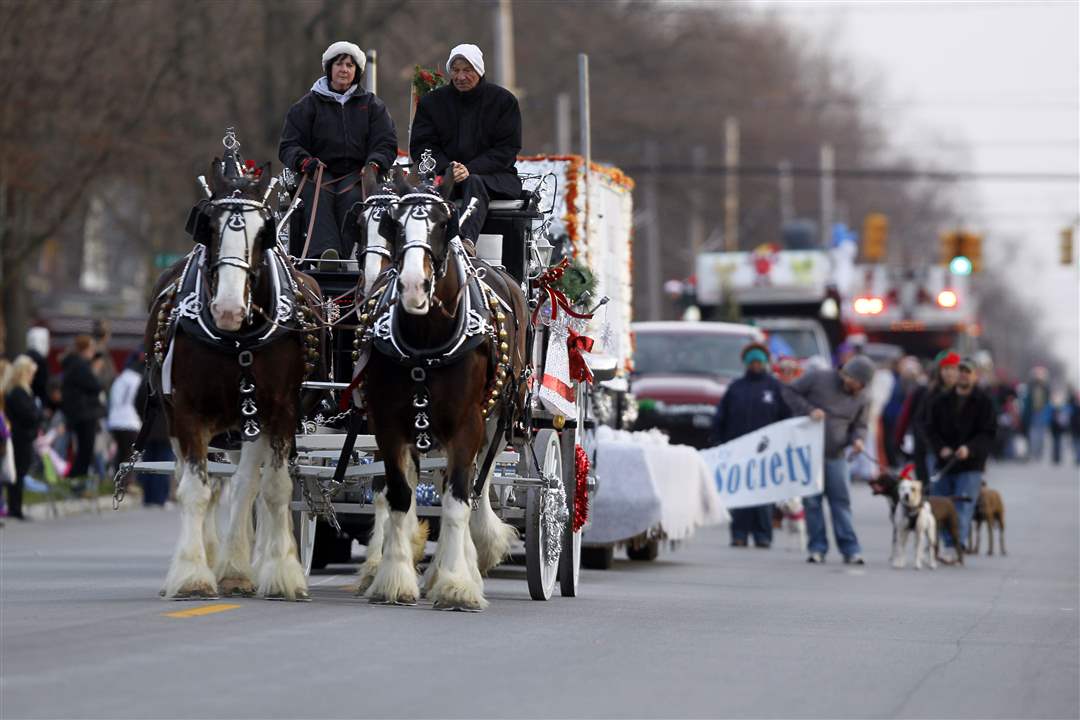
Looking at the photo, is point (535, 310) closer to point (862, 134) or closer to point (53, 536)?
point (53, 536)

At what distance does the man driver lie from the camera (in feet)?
47.5

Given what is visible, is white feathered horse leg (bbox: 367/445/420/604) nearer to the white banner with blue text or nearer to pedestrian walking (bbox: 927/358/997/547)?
the white banner with blue text

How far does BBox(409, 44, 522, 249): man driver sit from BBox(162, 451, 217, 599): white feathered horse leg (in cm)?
253

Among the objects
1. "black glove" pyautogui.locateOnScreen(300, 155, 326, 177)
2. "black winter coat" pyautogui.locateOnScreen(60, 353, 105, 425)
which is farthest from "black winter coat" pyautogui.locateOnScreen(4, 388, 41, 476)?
"black glove" pyautogui.locateOnScreen(300, 155, 326, 177)

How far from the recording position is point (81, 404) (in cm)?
2638

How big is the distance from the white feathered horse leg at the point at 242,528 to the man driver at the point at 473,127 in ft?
7.13

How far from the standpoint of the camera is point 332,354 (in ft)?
46.9

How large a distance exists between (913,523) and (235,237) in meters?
9.82

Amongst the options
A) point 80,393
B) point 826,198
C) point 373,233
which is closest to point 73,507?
point 80,393

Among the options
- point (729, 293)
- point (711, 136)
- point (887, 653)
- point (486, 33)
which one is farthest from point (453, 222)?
point (711, 136)

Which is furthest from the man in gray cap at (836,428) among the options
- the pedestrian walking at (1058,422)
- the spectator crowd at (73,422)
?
the pedestrian walking at (1058,422)

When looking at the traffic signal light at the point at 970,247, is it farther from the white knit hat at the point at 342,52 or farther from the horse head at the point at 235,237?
the horse head at the point at 235,237

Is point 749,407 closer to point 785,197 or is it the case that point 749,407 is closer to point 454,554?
point 454,554

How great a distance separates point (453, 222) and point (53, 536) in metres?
10.2
